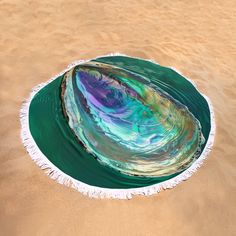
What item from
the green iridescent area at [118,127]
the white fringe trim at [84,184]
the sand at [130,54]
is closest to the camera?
the sand at [130,54]

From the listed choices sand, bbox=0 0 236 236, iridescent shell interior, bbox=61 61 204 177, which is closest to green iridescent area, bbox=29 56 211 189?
iridescent shell interior, bbox=61 61 204 177

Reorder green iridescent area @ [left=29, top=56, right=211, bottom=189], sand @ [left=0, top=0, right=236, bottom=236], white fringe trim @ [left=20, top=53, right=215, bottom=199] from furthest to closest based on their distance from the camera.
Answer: green iridescent area @ [left=29, top=56, right=211, bottom=189]
white fringe trim @ [left=20, top=53, right=215, bottom=199]
sand @ [left=0, top=0, right=236, bottom=236]

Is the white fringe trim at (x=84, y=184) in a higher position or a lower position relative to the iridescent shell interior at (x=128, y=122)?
lower

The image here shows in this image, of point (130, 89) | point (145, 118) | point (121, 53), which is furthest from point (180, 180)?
point (121, 53)

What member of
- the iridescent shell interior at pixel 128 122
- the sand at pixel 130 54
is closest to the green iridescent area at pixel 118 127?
the iridescent shell interior at pixel 128 122

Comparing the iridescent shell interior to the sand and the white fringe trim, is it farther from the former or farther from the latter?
the sand

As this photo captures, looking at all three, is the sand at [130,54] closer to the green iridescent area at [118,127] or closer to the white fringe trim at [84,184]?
the white fringe trim at [84,184]

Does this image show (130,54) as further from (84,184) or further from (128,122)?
(84,184)
